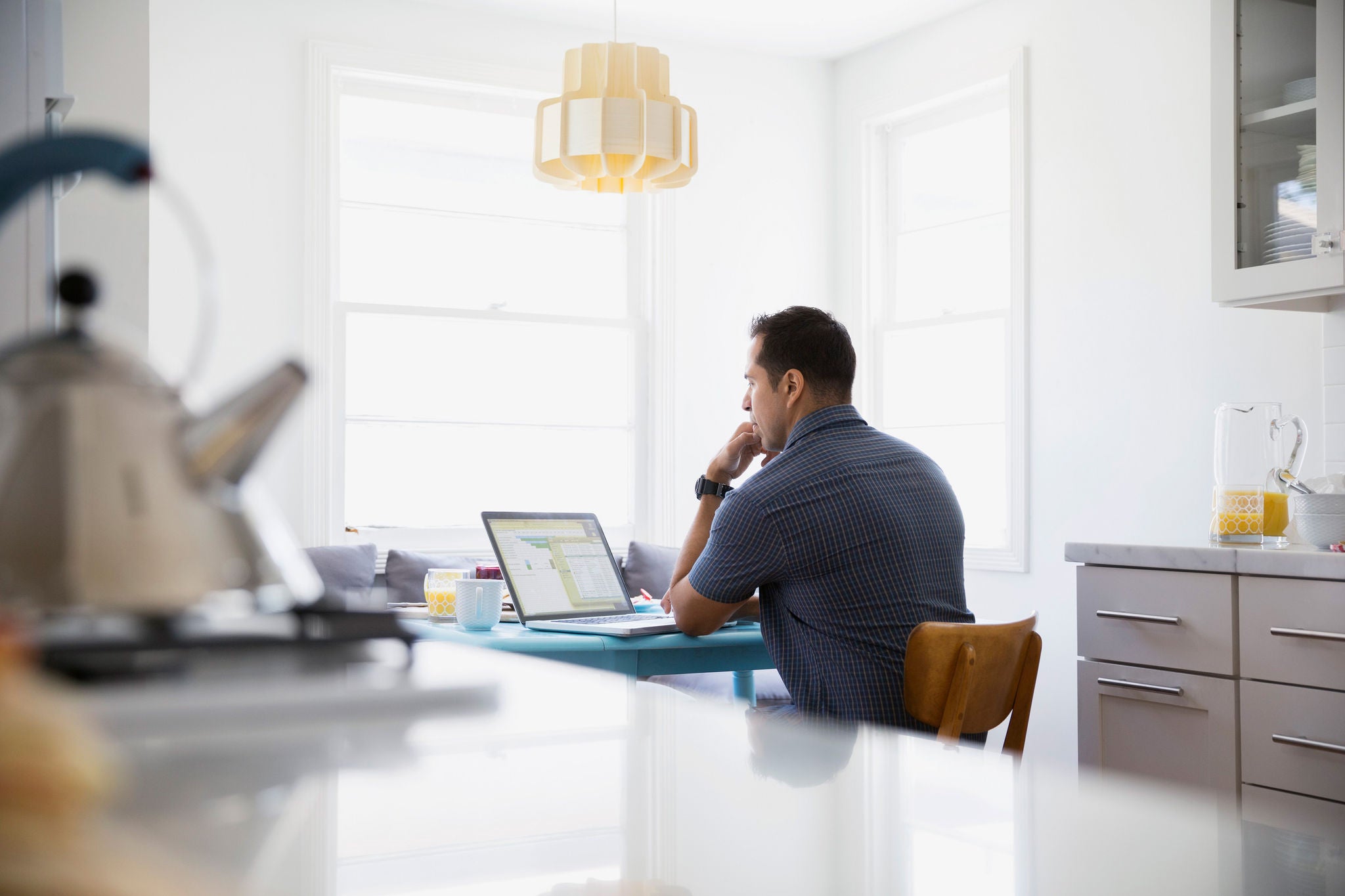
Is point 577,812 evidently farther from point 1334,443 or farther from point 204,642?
point 1334,443

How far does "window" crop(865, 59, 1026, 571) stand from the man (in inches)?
104

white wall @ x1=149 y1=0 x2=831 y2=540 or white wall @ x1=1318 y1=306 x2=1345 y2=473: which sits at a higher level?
white wall @ x1=149 y1=0 x2=831 y2=540

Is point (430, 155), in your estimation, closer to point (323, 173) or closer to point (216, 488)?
point (323, 173)

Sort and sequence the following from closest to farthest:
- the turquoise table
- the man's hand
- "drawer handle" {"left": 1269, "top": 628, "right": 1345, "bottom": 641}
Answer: the turquoise table, "drawer handle" {"left": 1269, "top": 628, "right": 1345, "bottom": 641}, the man's hand

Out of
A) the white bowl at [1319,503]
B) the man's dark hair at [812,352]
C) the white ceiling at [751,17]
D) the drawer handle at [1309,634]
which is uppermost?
the white ceiling at [751,17]

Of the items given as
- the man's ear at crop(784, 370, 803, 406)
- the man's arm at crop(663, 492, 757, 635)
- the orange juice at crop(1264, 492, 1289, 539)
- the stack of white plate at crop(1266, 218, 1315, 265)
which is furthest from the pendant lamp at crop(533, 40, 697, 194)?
the orange juice at crop(1264, 492, 1289, 539)

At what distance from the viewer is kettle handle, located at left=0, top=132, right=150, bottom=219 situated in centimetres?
37

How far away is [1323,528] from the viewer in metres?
2.99

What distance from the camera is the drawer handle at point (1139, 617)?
299 centimetres

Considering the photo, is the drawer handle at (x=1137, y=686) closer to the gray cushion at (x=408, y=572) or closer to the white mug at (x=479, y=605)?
the white mug at (x=479, y=605)

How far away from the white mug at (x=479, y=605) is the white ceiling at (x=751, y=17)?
11.1ft

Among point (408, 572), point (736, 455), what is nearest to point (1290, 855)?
point (736, 455)

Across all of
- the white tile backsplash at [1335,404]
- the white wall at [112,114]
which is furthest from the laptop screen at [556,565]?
the white tile backsplash at [1335,404]

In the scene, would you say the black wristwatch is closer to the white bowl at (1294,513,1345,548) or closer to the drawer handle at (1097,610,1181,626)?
the drawer handle at (1097,610,1181,626)
